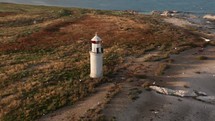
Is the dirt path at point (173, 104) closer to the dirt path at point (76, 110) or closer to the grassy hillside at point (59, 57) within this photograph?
the dirt path at point (76, 110)

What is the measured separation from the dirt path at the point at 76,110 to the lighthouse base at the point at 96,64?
278 centimetres

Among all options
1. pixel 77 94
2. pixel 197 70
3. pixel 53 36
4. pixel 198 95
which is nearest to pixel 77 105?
pixel 77 94

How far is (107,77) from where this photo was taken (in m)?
28.2

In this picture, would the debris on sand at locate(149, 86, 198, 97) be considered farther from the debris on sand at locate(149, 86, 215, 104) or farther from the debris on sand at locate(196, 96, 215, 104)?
the debris on sand at locate(196, 96, 215, 104)

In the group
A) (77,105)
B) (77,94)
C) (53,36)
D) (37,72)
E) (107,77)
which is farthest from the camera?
(53,36)

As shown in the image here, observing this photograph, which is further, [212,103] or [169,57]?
[169,57]

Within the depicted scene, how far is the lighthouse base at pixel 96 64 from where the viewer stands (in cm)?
2653

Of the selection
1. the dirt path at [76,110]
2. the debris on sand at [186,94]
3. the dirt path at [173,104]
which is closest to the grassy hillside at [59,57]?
the dirt path at [76,110]

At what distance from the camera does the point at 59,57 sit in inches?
1431

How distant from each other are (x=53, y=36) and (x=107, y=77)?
858 inches

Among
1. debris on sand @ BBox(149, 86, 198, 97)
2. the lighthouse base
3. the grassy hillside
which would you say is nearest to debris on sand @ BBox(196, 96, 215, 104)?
debris on sand @ BBox(149, 86, 198, 97)

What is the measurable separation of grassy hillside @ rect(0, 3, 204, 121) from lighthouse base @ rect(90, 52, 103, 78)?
58 centimetres

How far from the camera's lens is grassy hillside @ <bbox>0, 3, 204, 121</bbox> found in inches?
946

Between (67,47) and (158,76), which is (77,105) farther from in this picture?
(67,47)
